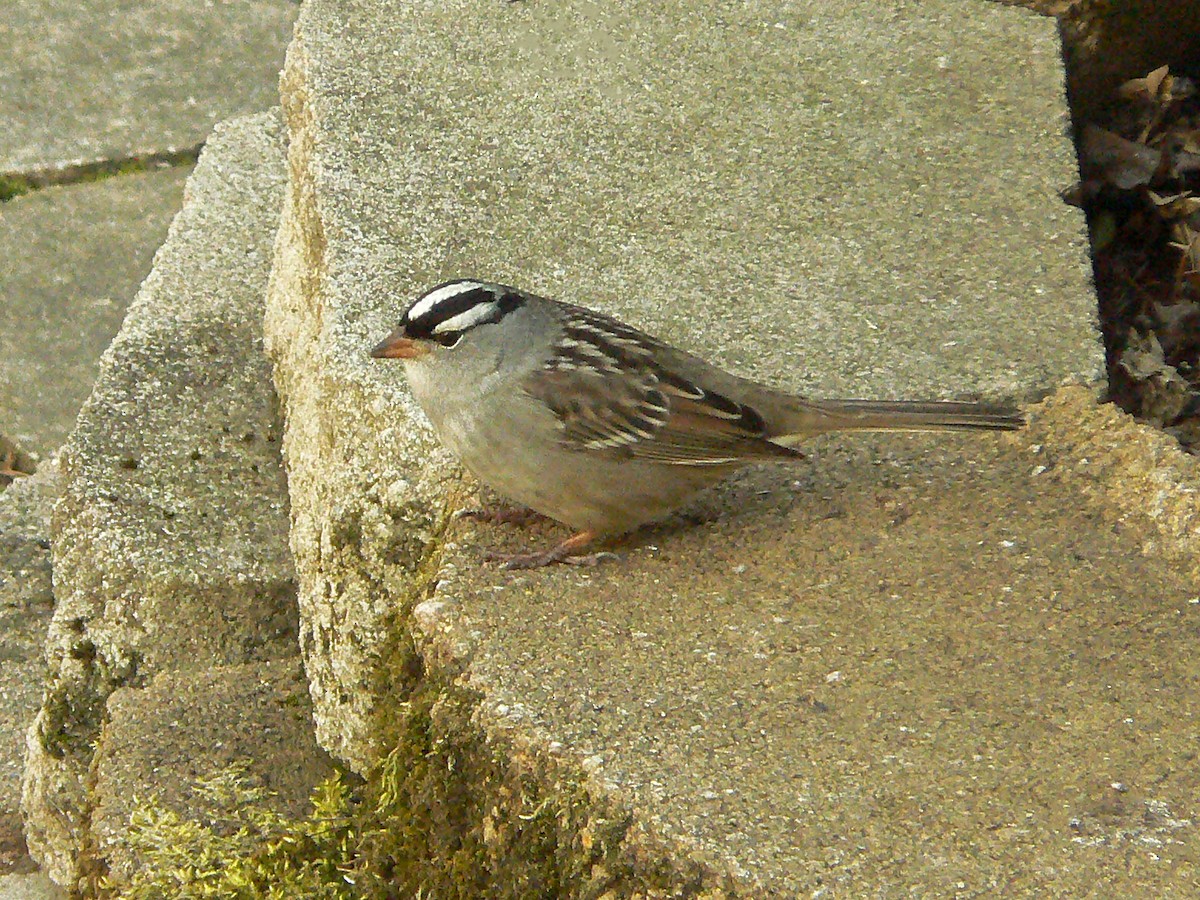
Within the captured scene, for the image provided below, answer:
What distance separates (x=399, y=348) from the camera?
137 inches

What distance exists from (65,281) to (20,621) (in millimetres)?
1899

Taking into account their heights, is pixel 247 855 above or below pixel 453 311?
below

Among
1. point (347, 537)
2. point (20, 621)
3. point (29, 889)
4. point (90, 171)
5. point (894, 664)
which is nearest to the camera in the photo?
point (894, 664)

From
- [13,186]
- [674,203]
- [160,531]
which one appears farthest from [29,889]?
[13,186]

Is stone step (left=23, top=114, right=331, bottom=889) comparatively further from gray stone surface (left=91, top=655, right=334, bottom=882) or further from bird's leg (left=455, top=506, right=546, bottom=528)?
bird's leg (left=455, top=506, right=546, bottom=528)

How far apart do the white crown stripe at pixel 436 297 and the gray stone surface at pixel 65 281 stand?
8.84 ft

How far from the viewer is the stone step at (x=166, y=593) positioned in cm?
371

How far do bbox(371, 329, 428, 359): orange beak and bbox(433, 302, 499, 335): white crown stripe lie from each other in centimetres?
6

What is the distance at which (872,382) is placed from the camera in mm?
3750

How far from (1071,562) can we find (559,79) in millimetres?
2417

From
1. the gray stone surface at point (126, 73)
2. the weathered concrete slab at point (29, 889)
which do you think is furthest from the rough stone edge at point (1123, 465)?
the gray stone surface at point (126, 73)

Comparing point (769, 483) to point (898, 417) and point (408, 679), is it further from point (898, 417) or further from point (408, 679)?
point (408, 679)

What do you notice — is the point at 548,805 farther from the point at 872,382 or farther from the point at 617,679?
the point at 872,382

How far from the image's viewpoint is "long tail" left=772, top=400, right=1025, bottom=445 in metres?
3.46
